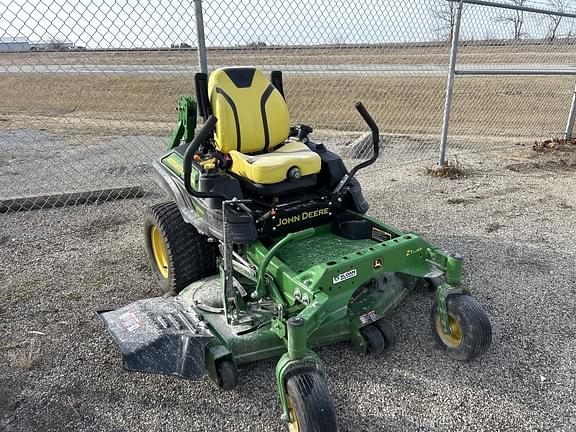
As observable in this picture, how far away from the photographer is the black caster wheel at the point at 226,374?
2.58m

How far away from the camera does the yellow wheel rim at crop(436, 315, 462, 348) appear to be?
288 centimetres

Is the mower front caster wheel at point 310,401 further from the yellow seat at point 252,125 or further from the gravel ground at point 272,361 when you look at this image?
the yellow seat at point 252,125

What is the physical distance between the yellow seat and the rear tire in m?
0.56

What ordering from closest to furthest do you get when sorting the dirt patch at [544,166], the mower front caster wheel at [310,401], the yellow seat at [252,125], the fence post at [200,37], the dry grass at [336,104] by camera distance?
the mower front caster wheel at [310,401] → the yellow seat at [252,125] → the fence post at [200,37] → the dirt patch at [544,166] → the dry grass at [336,104]

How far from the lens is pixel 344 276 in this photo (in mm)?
2627

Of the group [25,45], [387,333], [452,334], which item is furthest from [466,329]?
[25,45]

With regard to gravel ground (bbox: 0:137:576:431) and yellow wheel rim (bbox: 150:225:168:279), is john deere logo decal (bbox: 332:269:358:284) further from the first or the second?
yellow wheel rim (bbox: 150:225:168:279)

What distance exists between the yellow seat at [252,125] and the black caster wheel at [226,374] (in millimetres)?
1117

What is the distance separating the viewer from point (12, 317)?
3.36m

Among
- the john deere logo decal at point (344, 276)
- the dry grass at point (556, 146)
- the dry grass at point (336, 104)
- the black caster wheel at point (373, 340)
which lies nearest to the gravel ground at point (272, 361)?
the black caster wheel at point (373, 340)

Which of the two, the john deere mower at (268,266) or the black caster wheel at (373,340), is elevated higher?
the john deere mower at (268,266)

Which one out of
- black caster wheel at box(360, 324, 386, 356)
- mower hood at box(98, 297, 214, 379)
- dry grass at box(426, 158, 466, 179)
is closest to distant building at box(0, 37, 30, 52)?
mower hood at box(98, 297, 214, 379)

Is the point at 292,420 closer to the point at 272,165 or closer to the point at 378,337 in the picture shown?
the point at 378,337

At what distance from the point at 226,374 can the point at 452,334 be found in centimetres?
133
